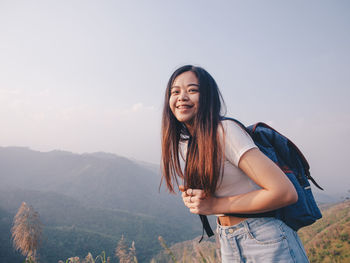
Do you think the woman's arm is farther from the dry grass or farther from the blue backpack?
the dry grass

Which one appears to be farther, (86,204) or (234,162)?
(86,204)

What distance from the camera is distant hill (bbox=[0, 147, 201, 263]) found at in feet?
157

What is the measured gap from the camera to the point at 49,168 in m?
126

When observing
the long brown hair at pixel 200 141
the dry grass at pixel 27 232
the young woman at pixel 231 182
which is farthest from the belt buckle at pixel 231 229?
the dry grass at pixel 27 232

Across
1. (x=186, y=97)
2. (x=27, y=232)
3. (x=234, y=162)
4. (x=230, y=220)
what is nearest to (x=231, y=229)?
(x=230, y=220)

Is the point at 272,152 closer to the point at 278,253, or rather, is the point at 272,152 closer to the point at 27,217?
Result: the point at 278,253

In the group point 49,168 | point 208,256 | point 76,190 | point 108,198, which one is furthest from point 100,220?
point 49,168

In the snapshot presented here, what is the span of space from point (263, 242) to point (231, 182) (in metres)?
0.34

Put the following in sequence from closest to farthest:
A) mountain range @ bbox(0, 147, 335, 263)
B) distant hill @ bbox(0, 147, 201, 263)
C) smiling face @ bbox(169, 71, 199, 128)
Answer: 1. smiling face @ bbox(169, 71, 199, 128)
2. mountain range @ bbox(0, 147, 335, 263)
3. distant hill @ bbox(0, 147, 201, 263)

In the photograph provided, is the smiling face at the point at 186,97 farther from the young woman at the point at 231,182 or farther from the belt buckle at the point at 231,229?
the belt buckle at the point at 231,229

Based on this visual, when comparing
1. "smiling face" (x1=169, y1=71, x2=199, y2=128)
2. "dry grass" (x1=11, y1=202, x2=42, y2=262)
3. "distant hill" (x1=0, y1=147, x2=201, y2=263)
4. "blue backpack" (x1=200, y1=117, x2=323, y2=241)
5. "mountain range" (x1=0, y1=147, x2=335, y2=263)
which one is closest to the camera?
"blue backpack" (x1=200, y1=117, x2=323, y2=241)

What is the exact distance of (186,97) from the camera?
137cm

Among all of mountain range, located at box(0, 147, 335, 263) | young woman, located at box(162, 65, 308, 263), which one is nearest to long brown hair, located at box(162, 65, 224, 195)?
young woman, located at box(162, 65, 308, 263)

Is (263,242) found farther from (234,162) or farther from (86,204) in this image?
(86,204)
